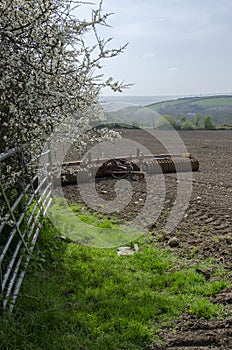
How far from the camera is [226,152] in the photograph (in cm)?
1636

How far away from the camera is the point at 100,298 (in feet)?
12.0

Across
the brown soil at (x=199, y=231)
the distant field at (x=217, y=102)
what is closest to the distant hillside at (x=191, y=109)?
the distant field at (x=217, y=102)

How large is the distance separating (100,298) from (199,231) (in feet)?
7.90

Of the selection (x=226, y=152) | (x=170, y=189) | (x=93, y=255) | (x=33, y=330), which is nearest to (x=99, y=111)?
(x=93, y=255)

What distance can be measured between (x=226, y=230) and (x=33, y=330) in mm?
3525

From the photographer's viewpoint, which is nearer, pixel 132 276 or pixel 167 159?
pixel 132 276

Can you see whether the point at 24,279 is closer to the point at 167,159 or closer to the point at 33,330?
the point at 33,330

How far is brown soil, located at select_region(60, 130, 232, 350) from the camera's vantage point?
122 inches

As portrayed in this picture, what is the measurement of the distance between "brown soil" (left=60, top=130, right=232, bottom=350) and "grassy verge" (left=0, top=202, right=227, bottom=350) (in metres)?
0.15

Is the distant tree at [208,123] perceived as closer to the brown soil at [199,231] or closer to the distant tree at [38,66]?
the brown soil at [199,231]

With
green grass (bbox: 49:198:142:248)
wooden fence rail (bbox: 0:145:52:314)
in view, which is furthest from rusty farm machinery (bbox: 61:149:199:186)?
wooden fence rail (bbox: 0:145:52:314)

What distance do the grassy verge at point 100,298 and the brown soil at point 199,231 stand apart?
15 centimetres

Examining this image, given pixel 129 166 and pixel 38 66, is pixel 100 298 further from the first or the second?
pixel 129 166

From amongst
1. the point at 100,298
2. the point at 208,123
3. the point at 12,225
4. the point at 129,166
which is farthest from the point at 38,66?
the point at 208,123
